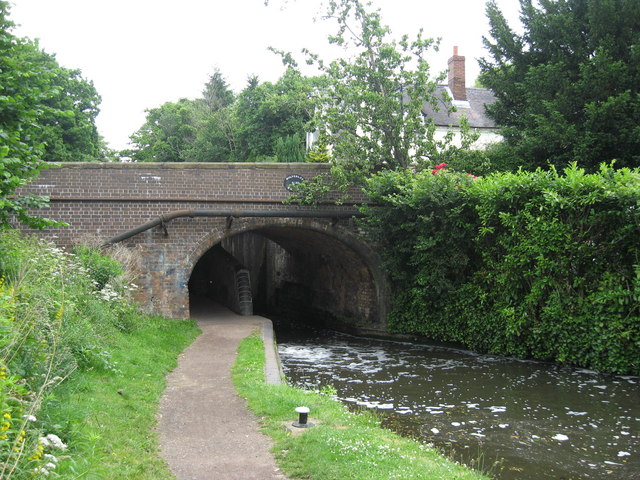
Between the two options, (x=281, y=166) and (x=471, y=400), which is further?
(x=281, y=166)

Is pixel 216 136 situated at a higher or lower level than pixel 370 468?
higher

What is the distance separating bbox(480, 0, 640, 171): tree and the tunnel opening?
5608mm

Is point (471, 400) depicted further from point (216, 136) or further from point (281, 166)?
point (216, 136)

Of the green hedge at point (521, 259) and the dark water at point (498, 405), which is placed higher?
the green hedge at point (521, 259)

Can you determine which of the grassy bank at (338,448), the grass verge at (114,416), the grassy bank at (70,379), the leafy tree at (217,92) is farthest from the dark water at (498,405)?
the leafy tree at (217,92)

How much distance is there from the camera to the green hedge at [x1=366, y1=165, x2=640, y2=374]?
9906 millimetres

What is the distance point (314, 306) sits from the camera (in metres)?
20.3

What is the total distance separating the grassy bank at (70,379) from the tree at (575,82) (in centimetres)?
973

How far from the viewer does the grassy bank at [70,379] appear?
145 inches

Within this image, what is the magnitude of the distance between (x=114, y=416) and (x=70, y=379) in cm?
59

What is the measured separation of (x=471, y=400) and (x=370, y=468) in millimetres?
4857

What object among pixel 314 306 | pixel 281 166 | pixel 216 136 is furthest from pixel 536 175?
pixel 216 136

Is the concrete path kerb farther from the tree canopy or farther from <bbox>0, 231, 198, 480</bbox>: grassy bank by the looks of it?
the tree canopy

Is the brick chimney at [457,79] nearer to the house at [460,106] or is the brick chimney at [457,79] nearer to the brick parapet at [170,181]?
the house at [460,106]
